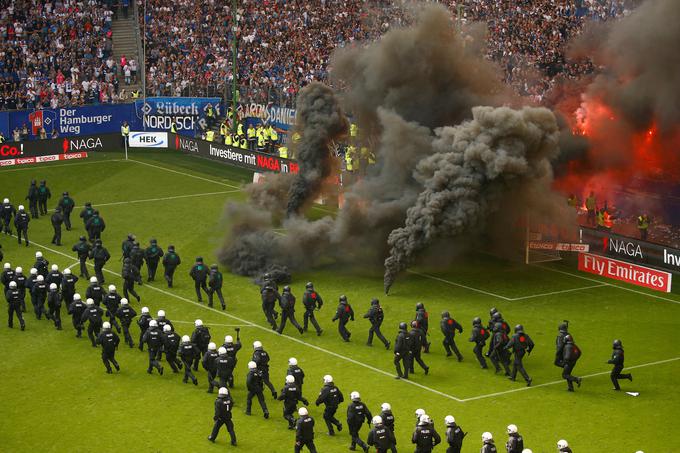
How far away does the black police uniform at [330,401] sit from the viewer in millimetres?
27469

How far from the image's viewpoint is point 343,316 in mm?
34812

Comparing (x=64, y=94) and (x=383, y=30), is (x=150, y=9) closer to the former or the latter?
(x=64, y=94)

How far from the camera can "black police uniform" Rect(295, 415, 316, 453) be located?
2605cm

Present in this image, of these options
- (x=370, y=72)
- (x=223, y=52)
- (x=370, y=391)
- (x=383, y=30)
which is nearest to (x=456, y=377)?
(x=370, y=391)

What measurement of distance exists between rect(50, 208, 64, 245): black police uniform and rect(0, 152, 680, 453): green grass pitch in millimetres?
497

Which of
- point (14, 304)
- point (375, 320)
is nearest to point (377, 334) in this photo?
point (375, 320)

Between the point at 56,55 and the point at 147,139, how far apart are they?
804 cm

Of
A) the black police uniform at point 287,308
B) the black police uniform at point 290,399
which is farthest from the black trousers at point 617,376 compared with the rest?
the black police uniform at point 287,308

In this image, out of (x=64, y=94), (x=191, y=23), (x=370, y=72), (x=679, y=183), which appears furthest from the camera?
(x=191, y=23)

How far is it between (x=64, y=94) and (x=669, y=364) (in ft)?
141

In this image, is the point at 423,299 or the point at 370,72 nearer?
the point at 423,299

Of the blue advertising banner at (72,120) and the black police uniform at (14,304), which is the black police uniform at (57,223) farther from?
the blue advertising banner at (72,120)

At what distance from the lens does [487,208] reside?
132ft

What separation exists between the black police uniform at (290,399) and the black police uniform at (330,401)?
0.66 metres
